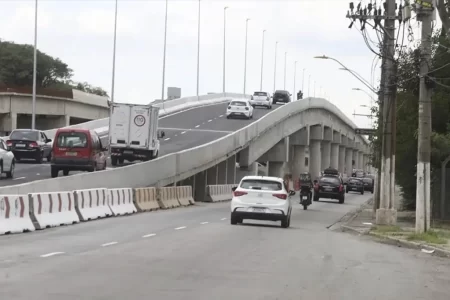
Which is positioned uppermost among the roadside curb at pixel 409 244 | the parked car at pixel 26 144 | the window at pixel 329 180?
the parked car at pixel 26 144

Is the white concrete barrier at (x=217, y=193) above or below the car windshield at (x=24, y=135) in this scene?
below

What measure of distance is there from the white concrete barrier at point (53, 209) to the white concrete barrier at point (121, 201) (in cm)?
418

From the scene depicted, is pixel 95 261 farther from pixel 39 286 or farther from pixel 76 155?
pixel 76 155

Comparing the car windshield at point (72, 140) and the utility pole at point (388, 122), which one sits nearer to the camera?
the utility pole at point (388, 122)

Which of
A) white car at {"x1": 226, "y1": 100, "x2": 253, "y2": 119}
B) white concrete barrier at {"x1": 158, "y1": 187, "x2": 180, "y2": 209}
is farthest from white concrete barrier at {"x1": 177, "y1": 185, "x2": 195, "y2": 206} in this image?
white car at {"x1": 226, "y1": 100, "x2": 253, "y2": 119}

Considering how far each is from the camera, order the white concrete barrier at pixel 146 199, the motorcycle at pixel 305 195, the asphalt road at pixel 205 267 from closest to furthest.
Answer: the asphalt road at pixel 205 267
the white concrete barrier at pixel 146 199
the motorcycle at pixel 305 195

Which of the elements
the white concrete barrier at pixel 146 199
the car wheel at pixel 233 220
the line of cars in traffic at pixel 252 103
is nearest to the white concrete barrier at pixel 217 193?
the white concrete barrier at pixel 146 199

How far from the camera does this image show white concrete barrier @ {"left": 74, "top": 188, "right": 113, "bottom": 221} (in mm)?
25297

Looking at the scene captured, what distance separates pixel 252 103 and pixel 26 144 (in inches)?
2050

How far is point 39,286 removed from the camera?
1109 cm

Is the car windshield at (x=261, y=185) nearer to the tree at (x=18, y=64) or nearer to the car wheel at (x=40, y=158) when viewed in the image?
the car wheel at (x=40, y=158)

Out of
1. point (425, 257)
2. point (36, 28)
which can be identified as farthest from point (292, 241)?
point (36, 28)

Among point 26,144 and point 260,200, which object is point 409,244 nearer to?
point 260,200

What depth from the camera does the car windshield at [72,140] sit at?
117ft
